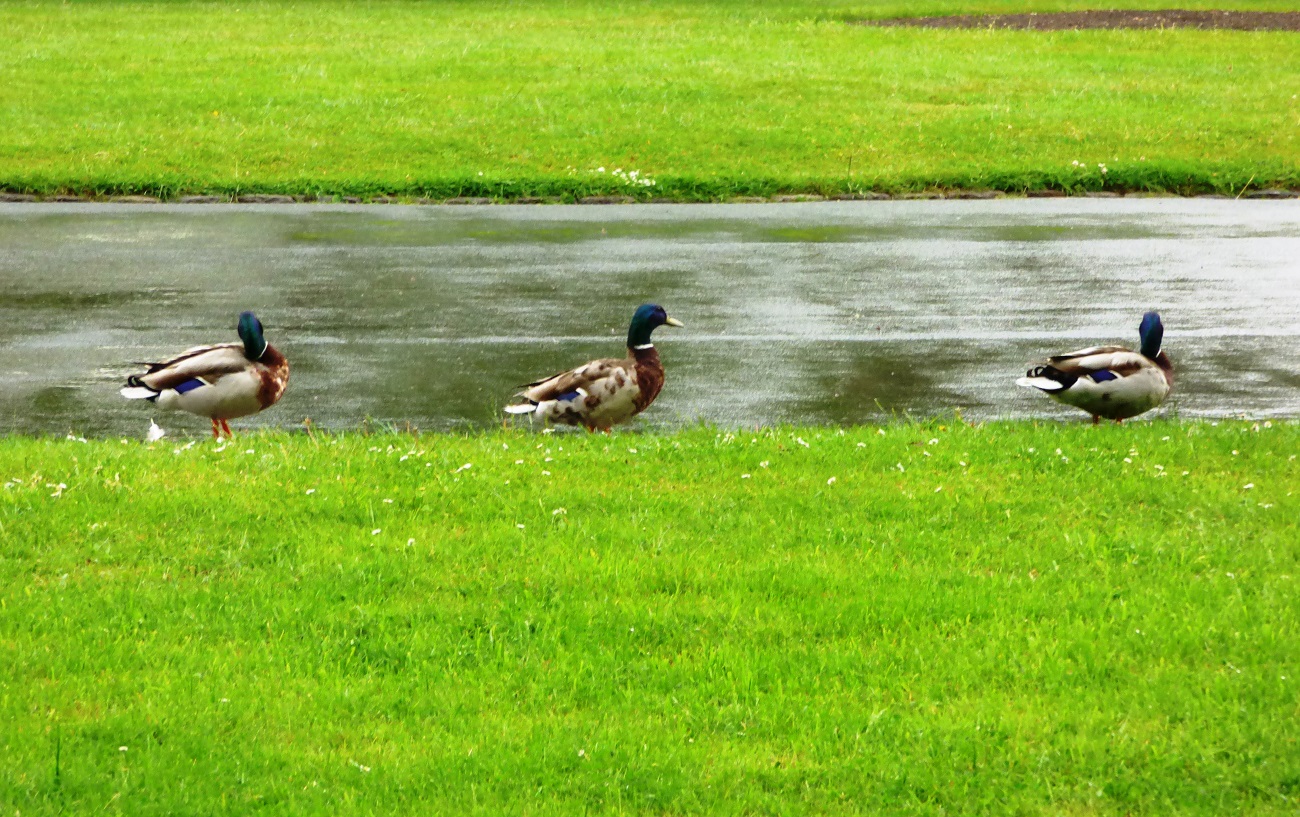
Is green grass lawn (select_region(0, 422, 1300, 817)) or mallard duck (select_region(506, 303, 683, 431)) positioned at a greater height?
mallard duck (select_region(506, 303, 683, 431))

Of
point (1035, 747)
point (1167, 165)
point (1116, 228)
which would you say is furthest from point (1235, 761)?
point (1167, 165)

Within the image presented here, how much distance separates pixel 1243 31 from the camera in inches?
→ 1094

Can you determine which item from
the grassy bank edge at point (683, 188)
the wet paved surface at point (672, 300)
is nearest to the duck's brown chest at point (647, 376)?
the wet paved surface at point (672, 300)

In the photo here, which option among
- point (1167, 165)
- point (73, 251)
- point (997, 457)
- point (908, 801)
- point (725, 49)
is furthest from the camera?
point (725, 49)

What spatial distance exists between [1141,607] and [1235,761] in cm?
115

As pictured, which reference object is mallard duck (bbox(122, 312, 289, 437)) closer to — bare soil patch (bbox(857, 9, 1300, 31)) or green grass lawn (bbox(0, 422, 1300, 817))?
green grass lawn (bbox(0, 422, 1300, 817))

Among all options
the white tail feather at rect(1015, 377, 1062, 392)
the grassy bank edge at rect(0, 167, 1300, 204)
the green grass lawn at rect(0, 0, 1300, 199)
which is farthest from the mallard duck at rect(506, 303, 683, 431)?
Answer: the green grass lawn at rect(0, 0, 1300, 199)

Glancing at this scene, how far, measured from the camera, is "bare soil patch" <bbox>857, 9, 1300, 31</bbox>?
1122 inches

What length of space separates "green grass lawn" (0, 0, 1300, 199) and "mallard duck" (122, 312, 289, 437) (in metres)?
8.41

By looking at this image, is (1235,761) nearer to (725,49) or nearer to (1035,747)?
(1035,747)

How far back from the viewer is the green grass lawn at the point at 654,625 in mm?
4645

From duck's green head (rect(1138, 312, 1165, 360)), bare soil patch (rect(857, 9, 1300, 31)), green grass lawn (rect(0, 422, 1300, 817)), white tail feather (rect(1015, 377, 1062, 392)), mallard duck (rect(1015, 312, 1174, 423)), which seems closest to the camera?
green grass lawn (rect(0, 422, 1300, 817))

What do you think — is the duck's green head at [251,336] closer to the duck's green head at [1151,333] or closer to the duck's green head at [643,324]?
the duck's green head at [643,324]

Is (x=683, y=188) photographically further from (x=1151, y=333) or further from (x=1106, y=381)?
(x=1106, y=381)
